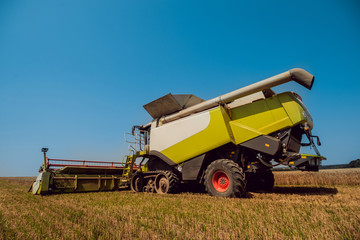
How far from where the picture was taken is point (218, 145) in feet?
22.6

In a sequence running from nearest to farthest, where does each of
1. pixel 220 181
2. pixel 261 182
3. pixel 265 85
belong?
pixel 265 85 < pixel 220 181 < pixel 261 182

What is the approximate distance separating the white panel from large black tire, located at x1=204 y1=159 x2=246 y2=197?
4.61 feet

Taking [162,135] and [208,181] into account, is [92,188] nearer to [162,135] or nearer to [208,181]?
[162,135]

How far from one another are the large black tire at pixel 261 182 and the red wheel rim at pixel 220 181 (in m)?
2.22

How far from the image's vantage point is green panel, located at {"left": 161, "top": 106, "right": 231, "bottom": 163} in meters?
6.80

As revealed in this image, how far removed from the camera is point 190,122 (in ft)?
25.4

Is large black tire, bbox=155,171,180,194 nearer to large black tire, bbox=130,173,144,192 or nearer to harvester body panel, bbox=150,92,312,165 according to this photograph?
harvester body panel, bbox=150,92,312,165

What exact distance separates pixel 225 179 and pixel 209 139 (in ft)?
4.41

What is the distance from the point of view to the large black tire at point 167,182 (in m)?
8.00

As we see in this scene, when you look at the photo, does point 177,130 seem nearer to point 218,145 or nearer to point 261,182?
point 218,145

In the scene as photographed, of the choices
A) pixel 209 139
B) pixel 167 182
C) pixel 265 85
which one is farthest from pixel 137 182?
pixel 265 85

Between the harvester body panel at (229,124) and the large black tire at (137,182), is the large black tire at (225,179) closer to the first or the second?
the harvester body panel at (229,124)

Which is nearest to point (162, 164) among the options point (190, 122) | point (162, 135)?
point (162, 135)

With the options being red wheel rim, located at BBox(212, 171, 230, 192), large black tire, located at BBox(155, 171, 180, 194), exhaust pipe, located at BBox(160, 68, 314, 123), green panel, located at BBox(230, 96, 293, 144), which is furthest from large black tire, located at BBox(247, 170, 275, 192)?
exhaust pipe, located at BBox(160, 68, 314, 123)
